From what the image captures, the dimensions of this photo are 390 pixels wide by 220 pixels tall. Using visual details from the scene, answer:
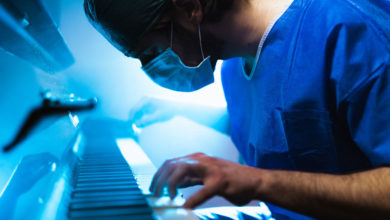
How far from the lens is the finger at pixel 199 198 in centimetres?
50

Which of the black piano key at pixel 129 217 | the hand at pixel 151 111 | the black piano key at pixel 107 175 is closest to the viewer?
the black piano key at pixel 129 217

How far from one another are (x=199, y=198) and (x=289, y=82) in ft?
1.42

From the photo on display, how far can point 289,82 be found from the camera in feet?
2.49

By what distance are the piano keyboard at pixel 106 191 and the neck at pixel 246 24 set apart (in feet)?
1.75

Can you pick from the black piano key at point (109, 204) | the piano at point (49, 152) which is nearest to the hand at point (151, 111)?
the piano at point (49, 152)

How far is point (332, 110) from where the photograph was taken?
2.30 feet

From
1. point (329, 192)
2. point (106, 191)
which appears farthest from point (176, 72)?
point (329, 192)

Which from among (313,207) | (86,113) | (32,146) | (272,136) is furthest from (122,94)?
(313,207)

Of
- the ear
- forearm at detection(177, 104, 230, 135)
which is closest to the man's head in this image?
the ear

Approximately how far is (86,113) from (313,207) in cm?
88

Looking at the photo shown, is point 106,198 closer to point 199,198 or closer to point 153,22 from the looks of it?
point 199,198

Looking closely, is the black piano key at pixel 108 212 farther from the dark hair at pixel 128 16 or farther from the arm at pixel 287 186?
the dark hair at pixel 128 16

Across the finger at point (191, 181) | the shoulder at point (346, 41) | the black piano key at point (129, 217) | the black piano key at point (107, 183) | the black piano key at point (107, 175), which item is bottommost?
the black piano key at point (107, 175)

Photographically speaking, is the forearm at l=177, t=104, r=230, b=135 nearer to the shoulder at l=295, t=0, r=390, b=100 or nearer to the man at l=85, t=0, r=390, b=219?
the man at l=85, t=0, r=390, b=219
